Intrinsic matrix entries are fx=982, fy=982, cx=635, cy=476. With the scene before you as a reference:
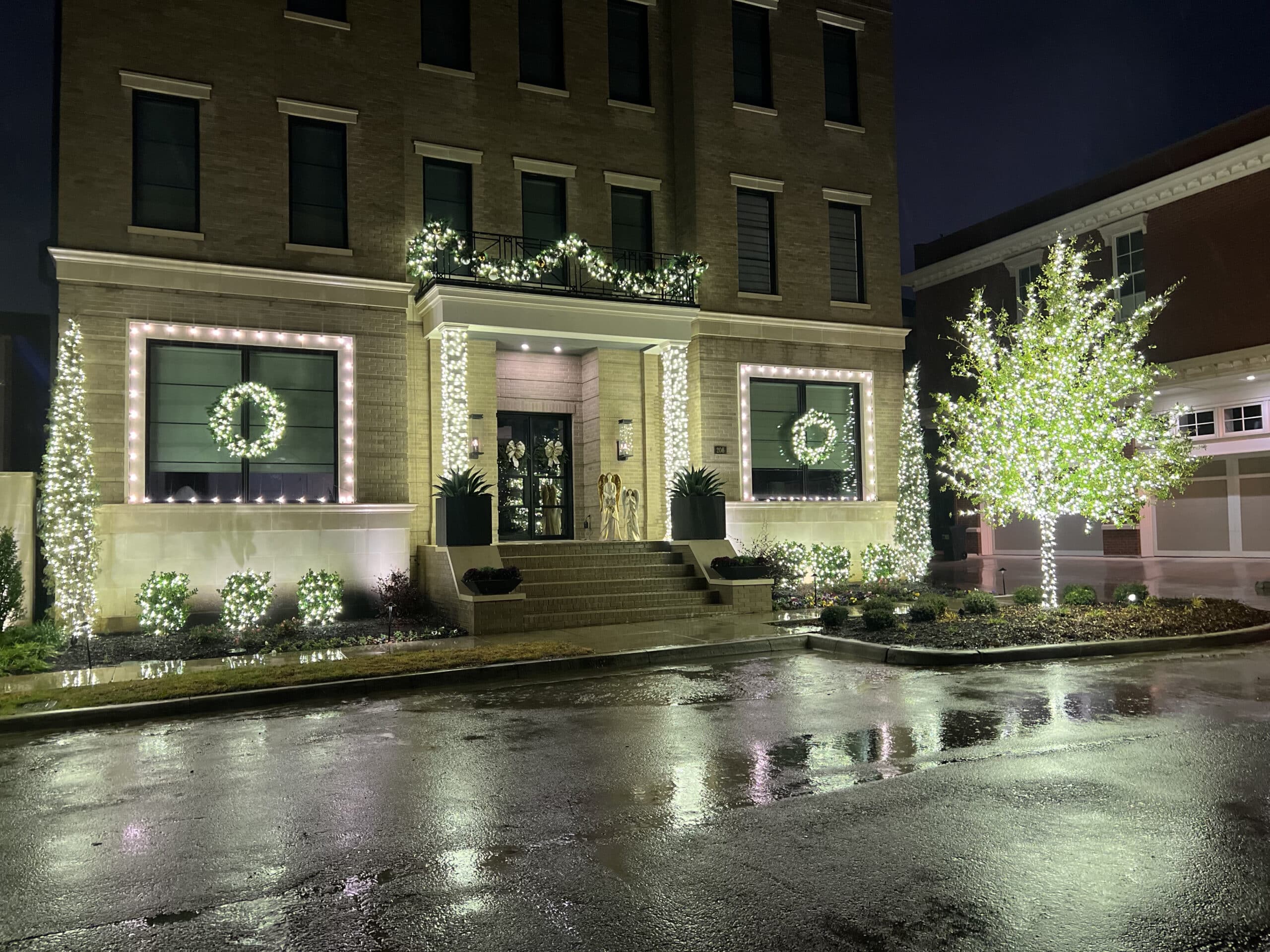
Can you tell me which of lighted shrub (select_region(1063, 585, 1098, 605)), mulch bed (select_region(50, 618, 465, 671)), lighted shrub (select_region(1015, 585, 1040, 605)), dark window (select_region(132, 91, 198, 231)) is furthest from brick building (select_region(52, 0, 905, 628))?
lighted shrub (select_region(1063, 585, 1098, 605))

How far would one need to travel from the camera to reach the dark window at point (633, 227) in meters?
21.3

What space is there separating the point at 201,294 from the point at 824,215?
1356 cm

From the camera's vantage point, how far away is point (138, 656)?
44.9ft

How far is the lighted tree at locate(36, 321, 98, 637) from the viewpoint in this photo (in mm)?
14766

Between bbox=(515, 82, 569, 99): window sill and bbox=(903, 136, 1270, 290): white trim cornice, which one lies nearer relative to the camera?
bbox=(515, 82, 569, 99): window sill

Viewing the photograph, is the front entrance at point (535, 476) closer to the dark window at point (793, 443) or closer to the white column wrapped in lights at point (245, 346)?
the white column wrapped in lights at point (245, 346)

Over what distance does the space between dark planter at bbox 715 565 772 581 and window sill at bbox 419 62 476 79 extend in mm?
11199

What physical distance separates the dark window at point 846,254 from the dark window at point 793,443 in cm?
227

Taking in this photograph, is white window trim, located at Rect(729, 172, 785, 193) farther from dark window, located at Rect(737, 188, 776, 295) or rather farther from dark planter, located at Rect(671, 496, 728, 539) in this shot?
dark planter, located at Rect(671, 496, 728, 539)

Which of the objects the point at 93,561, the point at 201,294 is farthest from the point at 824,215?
the point at 93,561

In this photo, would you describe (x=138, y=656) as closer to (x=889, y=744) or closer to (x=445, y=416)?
(x=445, y=416)

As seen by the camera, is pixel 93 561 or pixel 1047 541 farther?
pixel 1047 541

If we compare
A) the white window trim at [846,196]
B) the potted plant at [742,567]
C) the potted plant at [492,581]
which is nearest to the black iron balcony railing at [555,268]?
the white window trim at [846,196]

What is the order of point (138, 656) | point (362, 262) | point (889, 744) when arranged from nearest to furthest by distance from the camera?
point (889, 744) → point (138, 656) → point (362, 262)
